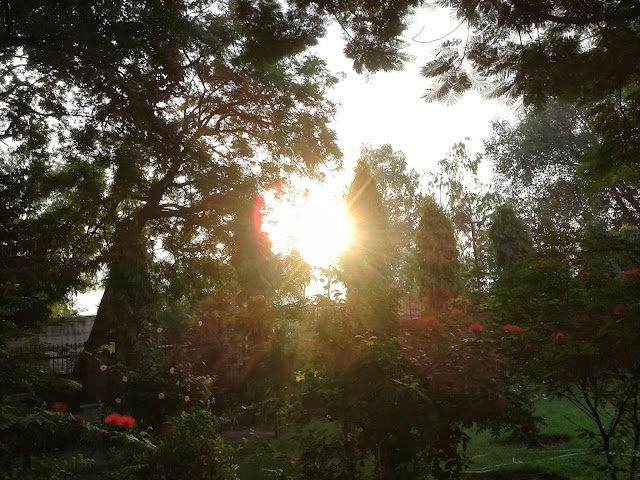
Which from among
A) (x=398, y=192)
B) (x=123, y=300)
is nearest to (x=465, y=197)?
(x=398, y=192)

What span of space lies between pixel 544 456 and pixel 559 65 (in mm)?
5681

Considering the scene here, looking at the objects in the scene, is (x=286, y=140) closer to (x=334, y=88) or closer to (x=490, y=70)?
(x=334, y=88)

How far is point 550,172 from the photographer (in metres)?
33.3

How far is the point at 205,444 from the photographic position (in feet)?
16.6

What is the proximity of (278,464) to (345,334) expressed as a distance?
4352 mm

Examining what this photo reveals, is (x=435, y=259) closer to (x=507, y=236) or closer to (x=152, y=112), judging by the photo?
(x=507, y=236)

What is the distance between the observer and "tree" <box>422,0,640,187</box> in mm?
Result: 5320

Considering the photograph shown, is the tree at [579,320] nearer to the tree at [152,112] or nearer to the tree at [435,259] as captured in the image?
the tree at [152,112]

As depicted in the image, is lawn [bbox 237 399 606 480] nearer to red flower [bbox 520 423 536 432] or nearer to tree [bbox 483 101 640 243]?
red flower [bbox 520 423 536 432]

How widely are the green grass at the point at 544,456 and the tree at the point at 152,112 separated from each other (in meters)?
5.78

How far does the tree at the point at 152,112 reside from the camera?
20.5ft

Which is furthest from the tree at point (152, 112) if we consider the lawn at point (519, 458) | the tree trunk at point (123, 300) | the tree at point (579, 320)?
the lawn at point (519, 458)

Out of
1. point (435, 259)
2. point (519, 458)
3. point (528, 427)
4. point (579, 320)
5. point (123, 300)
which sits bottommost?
point (519, 458)

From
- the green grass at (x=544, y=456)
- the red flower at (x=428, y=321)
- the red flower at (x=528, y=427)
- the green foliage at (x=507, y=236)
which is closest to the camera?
the red flower at (x=528, y=427)
